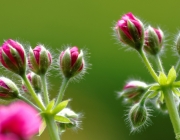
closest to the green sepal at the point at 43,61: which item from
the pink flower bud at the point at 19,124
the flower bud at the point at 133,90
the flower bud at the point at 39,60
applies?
the flower bud at the point at 39,60

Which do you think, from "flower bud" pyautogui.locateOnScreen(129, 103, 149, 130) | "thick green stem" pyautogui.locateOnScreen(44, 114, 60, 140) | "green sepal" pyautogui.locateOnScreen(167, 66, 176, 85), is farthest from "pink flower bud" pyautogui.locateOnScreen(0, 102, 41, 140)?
"flower bud" pyautogui.locateOnScreen(129, 103, 149, 130)

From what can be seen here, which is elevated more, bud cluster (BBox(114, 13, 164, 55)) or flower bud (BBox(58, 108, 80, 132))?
bud cluster (BBox(114, 13, 164, 55))

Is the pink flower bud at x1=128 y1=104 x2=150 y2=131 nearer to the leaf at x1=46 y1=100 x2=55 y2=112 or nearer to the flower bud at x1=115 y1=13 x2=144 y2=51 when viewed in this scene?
the flower bud at x1=115 y1=13 x2=144 y2=51

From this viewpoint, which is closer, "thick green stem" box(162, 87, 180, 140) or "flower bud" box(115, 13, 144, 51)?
"thick green stem" box(162, 87, 180, 140)

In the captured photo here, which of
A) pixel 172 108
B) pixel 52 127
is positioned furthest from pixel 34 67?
pixel 172 108

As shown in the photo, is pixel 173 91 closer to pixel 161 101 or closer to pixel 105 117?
pixel 161 101

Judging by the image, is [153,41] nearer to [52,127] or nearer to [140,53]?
[140,53]
